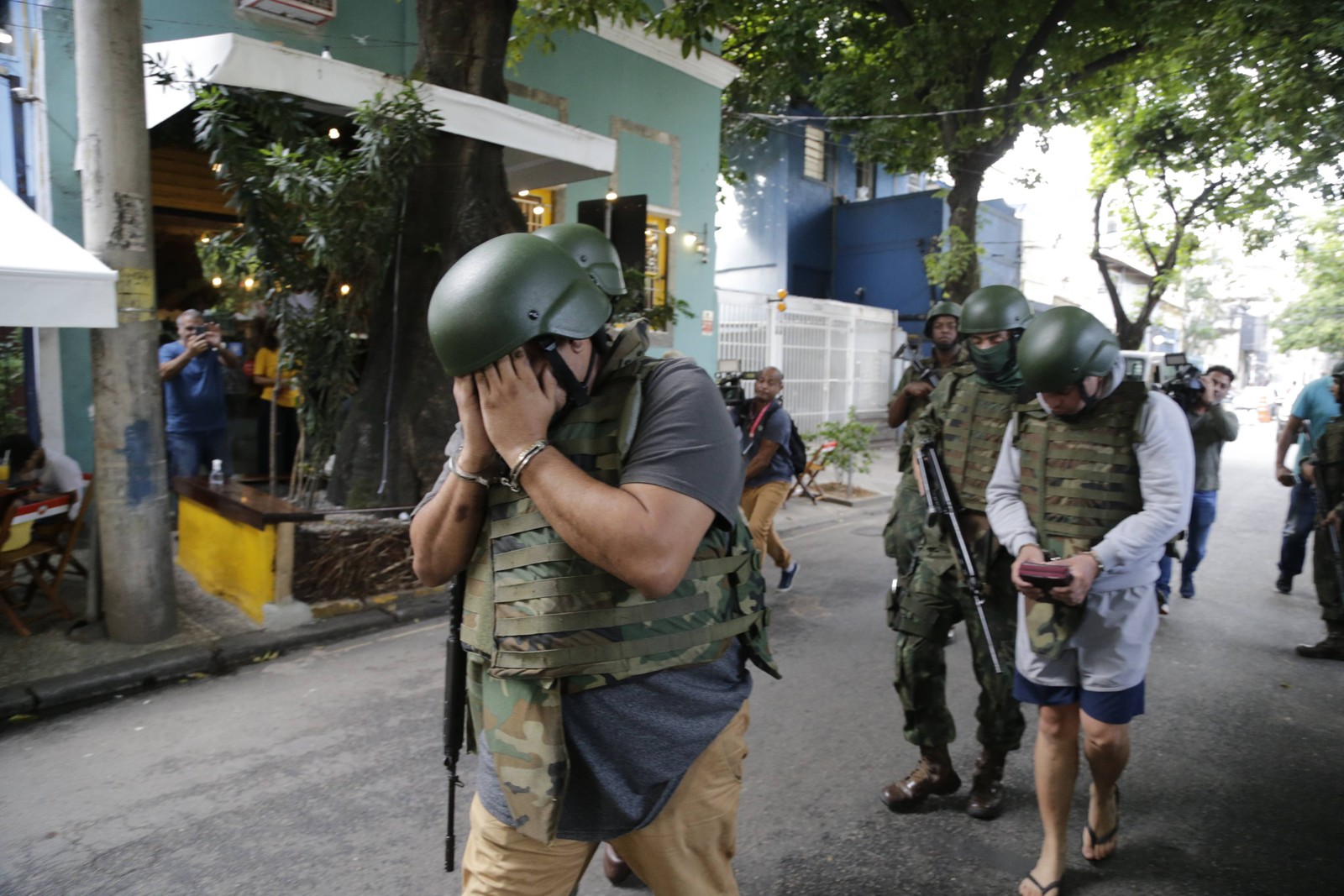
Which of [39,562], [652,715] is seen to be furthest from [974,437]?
[39,562]

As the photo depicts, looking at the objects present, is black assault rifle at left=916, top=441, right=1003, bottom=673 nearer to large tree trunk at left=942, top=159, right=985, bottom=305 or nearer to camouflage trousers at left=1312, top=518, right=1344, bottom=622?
camouflage trousers at left=1312, top=518, right=1344, bottom=622

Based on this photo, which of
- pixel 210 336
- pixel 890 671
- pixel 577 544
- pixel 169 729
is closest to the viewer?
pixel 577 544

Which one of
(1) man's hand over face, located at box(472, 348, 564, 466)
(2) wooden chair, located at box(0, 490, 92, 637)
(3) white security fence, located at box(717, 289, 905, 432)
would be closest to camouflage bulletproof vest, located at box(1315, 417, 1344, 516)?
(1) man's hand over face, located at box(472, 348, 564, 466)

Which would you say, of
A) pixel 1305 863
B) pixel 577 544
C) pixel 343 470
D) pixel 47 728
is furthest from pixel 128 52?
pixel 1305 863

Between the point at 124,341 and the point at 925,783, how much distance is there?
471cm

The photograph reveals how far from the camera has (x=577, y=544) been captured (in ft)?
4.72

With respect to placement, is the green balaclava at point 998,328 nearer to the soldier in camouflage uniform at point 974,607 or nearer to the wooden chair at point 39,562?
the soldier in camouflage uniform at point 974,607

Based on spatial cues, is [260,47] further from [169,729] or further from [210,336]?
[169,729]

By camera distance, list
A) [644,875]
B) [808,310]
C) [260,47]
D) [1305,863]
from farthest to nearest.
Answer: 1. [808,310]
2. [260,47]
3. [1305,863]
4. [644,875]

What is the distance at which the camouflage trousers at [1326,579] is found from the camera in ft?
17.6

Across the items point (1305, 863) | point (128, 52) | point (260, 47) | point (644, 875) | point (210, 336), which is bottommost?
point (1305, 863)

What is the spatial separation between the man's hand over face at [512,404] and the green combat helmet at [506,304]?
0.03 meters

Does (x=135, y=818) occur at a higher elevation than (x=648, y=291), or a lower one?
lower

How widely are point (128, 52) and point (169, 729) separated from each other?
12.0 feet
